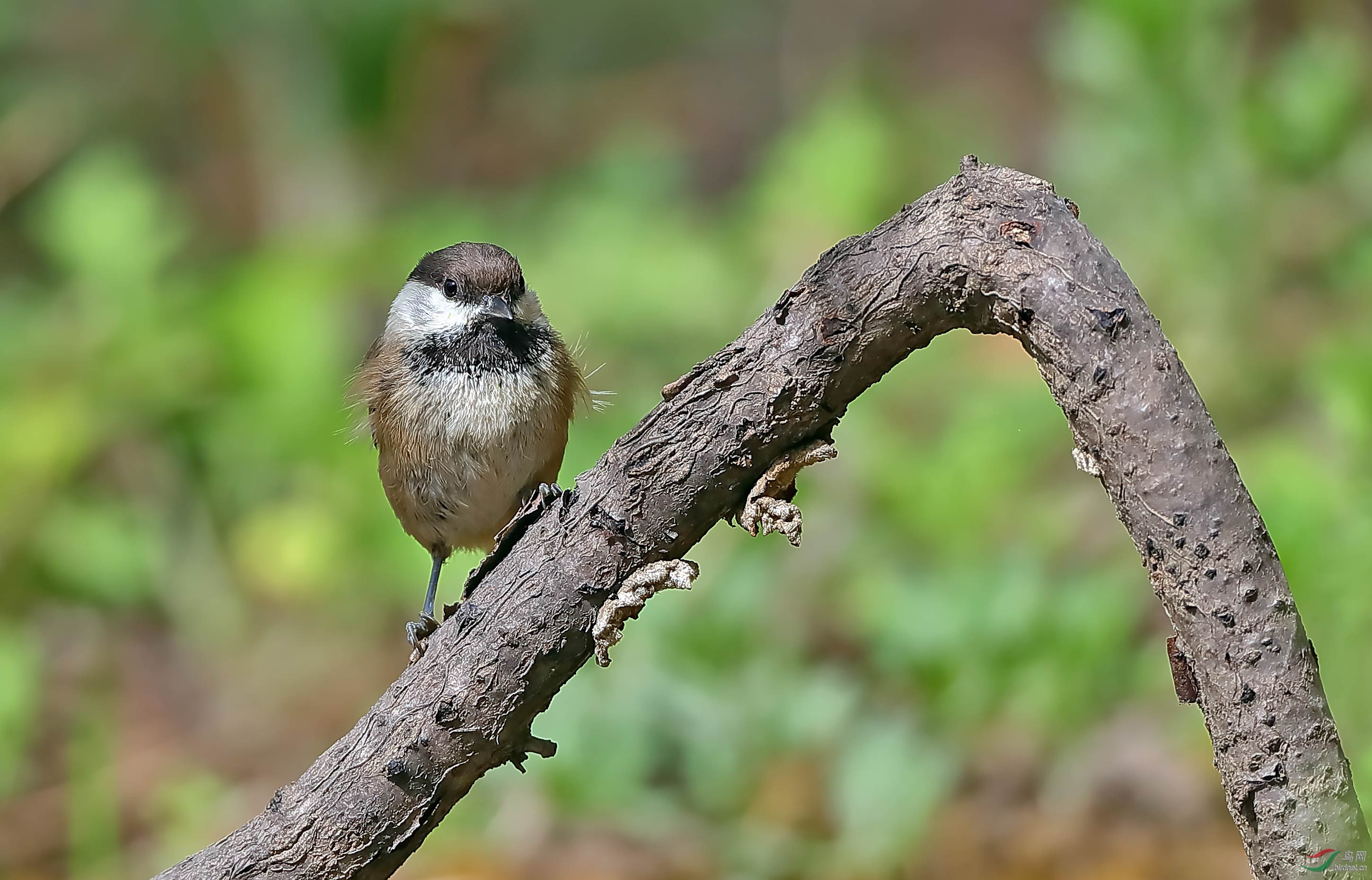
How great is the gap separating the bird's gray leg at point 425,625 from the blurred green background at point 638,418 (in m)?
0.50

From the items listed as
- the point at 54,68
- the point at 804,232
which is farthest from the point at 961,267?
the point at 54,68

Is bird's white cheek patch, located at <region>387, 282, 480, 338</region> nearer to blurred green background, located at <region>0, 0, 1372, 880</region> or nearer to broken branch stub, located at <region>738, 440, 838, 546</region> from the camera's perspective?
blurred green background, located at <region>0, 0, 1372, 880</region>

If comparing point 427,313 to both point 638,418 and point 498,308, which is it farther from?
point 638,418

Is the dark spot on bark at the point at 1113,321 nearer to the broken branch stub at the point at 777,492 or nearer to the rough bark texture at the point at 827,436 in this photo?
the rough bark texture at the point at 827,436

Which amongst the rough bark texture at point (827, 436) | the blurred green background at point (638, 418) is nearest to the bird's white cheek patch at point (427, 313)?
the blurred green background at point (638, 418)

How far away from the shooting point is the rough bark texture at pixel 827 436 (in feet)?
5.55

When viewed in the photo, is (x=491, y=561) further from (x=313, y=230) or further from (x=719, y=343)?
(x=313, y=230)

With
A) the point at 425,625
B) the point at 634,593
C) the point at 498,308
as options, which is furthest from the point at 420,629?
the point at 634,593

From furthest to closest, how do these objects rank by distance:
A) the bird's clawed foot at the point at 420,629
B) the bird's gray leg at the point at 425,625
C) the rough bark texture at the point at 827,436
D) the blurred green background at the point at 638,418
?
the blurred green background at the point at 638,418 → the bird's clawed foot at the point at 420,629 → the bird's gray leg at the point at 425,625 → the rough bark texture at the point at 827,436

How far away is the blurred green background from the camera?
141 inches

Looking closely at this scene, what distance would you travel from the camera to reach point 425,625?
9.43 ft

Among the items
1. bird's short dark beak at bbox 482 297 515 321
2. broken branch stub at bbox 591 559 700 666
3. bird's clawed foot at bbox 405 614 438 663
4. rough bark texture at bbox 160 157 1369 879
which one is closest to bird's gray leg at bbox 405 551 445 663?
bird's clawed foot at bbox 405 614 438 663

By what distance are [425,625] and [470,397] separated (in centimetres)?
54

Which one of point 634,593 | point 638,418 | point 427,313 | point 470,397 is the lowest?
point 634,593
